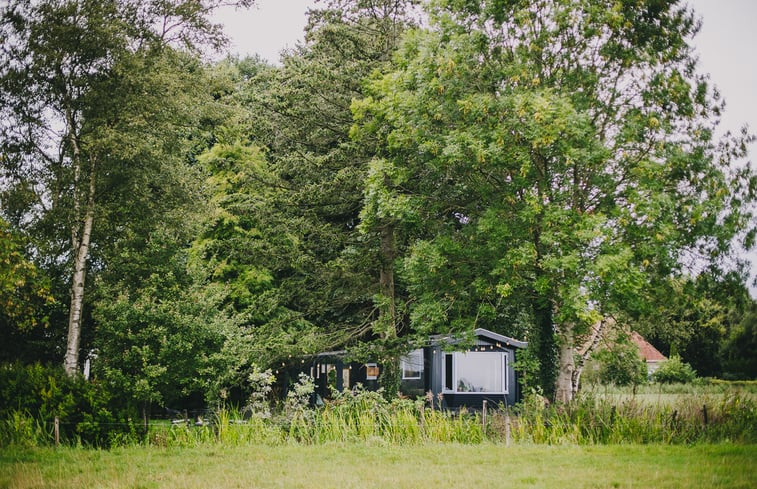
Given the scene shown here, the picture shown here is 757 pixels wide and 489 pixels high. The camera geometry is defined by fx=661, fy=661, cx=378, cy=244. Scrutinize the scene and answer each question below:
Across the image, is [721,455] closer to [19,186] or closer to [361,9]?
[361,9]

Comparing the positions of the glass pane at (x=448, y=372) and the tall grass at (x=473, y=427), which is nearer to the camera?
the tall grass at (x=473, y=427)

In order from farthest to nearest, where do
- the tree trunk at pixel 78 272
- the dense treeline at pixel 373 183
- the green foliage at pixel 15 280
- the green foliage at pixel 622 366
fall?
the green foliage at pixel 622 366 → the tree trunk at pixel 78 272 → the dense treeline at pixel 373 183 → the green foliage at pixel 15 280

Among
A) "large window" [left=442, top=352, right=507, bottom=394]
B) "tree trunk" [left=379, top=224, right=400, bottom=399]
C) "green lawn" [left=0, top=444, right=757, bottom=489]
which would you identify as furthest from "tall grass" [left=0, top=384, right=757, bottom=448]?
"large window" [left=442, top=352, right=507, bottom=394]

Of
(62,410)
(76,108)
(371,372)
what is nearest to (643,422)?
(62,410)

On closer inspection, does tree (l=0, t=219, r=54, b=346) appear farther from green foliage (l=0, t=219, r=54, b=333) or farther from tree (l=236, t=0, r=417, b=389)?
tree (l=236, t=0, r=417, b=389)

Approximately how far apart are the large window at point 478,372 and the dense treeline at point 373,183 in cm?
571

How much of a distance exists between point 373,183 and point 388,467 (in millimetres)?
9602

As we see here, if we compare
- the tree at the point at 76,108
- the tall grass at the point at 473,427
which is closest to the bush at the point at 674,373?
the tall grass at the point at 473,427

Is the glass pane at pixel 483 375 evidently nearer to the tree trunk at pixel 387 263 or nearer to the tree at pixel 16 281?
the tree trunk at pixel 387 263


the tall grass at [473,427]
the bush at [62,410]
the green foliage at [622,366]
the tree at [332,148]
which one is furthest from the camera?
the tree at [332,148]

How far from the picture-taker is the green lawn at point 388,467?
29.6 feet

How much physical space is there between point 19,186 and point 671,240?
58.2 feet

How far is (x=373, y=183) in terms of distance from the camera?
723 inches

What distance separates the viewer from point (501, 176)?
1880cm
